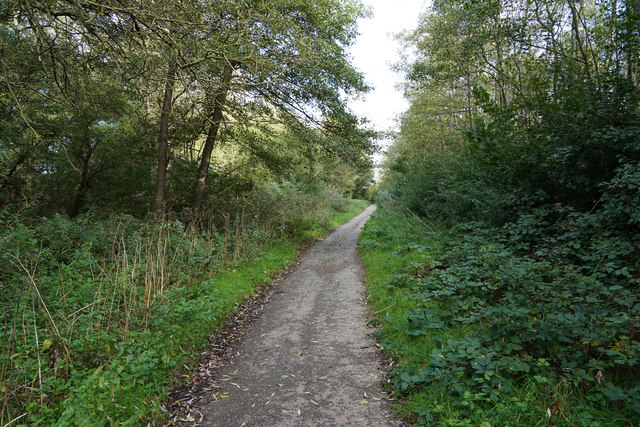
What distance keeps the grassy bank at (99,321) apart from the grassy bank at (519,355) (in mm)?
2883

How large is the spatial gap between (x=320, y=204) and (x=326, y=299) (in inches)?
525

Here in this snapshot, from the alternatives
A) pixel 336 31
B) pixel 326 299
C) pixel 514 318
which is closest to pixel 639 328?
pixel 514 318

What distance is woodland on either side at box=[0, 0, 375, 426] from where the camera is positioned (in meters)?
3.58

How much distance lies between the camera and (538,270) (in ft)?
14.9

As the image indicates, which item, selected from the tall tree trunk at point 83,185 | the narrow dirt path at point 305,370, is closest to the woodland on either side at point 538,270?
the narrow dirt path at point 305,370

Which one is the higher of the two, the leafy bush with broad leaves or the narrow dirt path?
the leafy bush with broad leaves

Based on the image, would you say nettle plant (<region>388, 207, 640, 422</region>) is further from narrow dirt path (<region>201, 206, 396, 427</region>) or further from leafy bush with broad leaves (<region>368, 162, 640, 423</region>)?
narrow dirt path (<region>201, 206, 396, 427</region>)

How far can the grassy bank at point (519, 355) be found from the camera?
105 inches

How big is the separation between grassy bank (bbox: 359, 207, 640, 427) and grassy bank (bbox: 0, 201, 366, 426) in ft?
9.46

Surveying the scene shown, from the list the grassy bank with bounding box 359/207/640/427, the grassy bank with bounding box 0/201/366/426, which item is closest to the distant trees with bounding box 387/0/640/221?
the grassy bank with bounding box 359/207/640/427

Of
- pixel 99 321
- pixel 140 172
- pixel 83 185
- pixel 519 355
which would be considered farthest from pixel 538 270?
pixel 83 185

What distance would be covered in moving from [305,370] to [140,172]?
1057 centimetres

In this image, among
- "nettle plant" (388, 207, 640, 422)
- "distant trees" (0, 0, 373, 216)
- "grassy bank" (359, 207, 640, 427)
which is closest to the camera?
"grassy bank" (359, 207, 640, 427)

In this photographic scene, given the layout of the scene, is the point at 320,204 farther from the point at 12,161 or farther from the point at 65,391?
the point at 65,391
